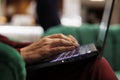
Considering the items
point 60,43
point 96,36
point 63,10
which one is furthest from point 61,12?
point 60,43

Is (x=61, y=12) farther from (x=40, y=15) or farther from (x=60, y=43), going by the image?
(x=60, y=43)

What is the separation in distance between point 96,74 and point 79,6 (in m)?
3.41

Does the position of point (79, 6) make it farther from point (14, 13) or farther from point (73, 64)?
point (73, 64)

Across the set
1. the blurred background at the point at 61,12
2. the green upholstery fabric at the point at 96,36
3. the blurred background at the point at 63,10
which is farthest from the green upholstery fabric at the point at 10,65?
the blurred background at the point at 63,10

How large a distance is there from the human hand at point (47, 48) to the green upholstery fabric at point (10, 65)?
15cm

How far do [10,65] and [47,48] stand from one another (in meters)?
0.19

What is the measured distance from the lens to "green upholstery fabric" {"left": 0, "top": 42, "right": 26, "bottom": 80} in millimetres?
790

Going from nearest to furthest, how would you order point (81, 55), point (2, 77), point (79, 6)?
point (2, 77)
point (81, 55)
point (79, 6)

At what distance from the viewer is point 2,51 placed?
2.61 ft

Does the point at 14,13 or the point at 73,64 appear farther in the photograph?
the point at 14,13

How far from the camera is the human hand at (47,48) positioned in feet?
3.11

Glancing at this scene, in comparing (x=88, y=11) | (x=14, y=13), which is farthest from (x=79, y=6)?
(x=14, y=13)

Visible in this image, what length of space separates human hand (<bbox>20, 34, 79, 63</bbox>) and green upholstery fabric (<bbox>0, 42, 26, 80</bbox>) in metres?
0.15

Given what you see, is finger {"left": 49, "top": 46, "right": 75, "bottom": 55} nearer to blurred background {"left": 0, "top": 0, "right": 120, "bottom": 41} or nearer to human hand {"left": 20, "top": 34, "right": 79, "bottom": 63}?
human hand {"left": 20, "top": 34, "right": 79, "bottom": 63}
